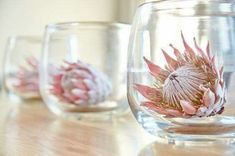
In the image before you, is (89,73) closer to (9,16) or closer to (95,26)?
(95,26)

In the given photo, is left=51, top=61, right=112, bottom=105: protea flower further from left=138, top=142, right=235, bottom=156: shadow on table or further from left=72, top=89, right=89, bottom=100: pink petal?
left=138, top=142, right=235, bottom=156: shadow on table

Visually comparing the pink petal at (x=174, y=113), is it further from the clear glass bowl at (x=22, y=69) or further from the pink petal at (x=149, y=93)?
the clear glass bowl at (x=22, y=69)

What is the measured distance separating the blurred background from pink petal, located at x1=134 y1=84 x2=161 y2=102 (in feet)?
2.66

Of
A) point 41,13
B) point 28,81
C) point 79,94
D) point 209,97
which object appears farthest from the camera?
point 41,13

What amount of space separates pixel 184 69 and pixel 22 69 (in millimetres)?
578

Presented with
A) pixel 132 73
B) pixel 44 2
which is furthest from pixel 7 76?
pixel 132 73

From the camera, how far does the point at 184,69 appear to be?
0.38 meters

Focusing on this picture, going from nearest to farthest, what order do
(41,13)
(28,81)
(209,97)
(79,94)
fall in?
(209,97) < (79,94) < (28,81) < (41,13)

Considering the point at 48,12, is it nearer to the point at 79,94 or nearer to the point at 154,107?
the point at 79,94

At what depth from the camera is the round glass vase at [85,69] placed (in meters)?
0.60

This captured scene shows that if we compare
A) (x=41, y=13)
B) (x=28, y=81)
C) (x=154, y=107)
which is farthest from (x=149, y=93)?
(x=41, y=13)

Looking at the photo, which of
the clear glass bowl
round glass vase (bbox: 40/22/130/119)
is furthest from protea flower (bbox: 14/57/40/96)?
round glass vase (bbox: 40/22/130/119)

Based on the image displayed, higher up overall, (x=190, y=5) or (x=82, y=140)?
(x=190, y=5)

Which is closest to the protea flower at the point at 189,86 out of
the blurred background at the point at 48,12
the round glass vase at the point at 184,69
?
the round glass vase at the point at 184,69
